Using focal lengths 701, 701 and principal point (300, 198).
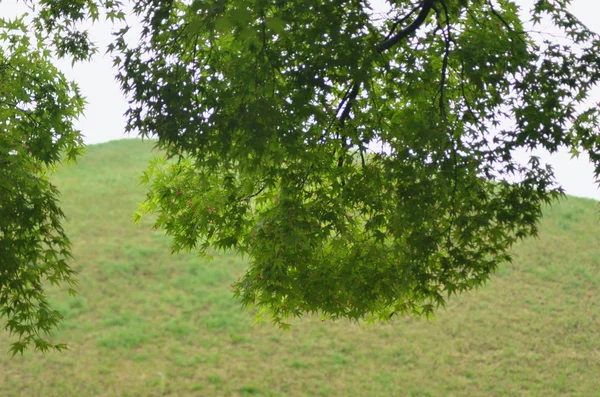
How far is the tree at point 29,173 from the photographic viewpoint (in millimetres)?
8500

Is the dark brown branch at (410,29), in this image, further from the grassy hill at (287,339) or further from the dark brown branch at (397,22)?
the grassy hill at (287,339)

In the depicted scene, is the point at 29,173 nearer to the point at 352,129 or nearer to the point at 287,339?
the point at 352,129

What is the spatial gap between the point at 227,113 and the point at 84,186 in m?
25.1

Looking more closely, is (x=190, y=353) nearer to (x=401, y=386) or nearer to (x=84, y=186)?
(x=401, y=386)

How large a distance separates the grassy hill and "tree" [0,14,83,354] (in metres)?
5.98

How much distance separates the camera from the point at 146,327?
70.1 ft

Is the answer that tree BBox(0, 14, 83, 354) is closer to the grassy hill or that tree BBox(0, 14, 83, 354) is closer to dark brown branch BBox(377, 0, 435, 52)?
dark brown branch BBox(377, 0, 435, 52)

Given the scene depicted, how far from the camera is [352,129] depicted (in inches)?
329

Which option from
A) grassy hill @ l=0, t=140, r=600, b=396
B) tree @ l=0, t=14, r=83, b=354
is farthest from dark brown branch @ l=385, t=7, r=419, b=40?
grassy hill @ l=0, t=140, r=600, b=396

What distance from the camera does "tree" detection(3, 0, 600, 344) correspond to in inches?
275

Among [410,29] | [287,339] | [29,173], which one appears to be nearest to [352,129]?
[410,29]

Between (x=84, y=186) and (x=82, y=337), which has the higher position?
(x=84, y=186)

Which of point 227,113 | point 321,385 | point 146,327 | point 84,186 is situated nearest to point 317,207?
point 227,113

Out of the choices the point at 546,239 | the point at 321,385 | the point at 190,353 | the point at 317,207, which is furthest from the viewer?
the point at 546,239
